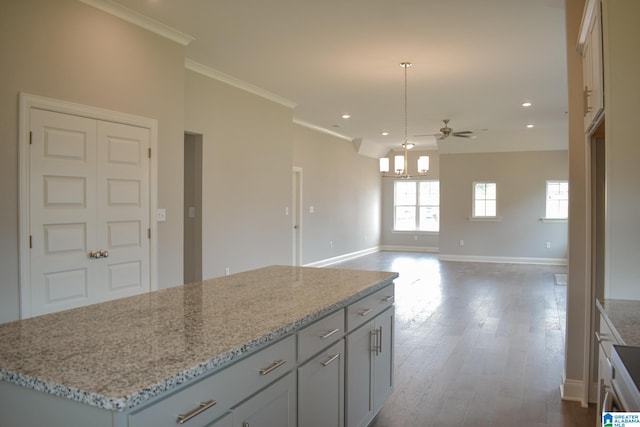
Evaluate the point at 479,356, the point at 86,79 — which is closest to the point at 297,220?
the point at 479,356

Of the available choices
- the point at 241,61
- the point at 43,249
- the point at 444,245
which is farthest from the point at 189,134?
the point at 444,245

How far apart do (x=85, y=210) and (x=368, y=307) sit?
2.44 metres

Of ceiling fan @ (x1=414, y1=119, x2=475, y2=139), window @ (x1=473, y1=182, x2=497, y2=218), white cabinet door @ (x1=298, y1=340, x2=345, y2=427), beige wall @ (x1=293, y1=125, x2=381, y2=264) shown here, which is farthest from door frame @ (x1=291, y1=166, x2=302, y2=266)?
white cabinet door @ (x1=298, y1=340, x2=345, y2=427)

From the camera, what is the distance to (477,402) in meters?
3.15

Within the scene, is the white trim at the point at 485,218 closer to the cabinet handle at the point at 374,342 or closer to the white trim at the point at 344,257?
the white trim at the point at 344,257

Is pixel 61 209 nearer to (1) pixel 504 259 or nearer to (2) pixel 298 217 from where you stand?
(2) pixel 298 217

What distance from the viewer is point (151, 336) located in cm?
155

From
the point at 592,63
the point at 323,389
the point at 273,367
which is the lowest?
the point at 323,389

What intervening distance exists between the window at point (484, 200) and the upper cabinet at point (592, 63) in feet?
27.0

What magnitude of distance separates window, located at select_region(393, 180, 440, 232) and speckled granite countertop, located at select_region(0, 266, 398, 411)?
11.0m

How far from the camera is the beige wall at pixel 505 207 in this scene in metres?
10.4

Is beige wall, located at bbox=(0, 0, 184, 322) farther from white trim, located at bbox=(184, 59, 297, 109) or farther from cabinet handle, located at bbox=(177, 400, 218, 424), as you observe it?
cabinet handle, located at bbox=(177, 400, 218, 424)

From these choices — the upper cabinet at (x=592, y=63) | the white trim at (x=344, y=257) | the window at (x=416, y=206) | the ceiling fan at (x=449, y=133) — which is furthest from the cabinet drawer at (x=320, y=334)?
the window at (x=416, y=206)

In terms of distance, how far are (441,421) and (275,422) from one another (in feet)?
5.25
